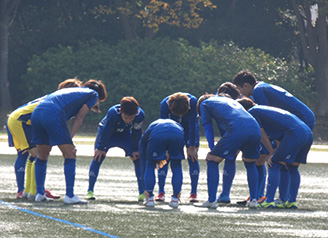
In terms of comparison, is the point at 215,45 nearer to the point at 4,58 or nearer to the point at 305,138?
the point at 4,58

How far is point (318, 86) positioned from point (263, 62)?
2598mm

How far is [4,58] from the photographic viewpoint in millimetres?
36125

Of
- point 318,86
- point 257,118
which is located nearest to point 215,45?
point 318,86

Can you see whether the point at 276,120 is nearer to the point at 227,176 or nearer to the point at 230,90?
the point at 230,90

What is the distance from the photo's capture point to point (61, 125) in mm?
10406

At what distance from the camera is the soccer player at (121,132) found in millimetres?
10727

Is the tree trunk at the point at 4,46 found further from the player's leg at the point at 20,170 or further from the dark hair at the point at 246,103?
the dark hair at the point at 246,103

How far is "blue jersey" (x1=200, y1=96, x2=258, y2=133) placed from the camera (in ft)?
34.2

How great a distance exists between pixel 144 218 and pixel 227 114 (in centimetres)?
191

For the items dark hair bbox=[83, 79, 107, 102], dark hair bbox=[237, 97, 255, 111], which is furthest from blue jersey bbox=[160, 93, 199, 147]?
dark hair bbox=[83, 79, 107, 102]

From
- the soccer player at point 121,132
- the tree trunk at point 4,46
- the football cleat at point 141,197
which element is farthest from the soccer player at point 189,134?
the tree trunk at point 4,46

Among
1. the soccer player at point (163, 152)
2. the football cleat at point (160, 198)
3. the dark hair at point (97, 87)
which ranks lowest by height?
the football cleat at point (160, 198)

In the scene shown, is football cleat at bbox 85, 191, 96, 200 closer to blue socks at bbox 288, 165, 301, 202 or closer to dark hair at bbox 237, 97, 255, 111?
dark hair at bbox 237, 97, 255, 111

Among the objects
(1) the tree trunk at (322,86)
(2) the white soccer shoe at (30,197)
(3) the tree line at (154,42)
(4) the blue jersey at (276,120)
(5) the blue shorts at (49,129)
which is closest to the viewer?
(5) the blue shorts at (49,129)
